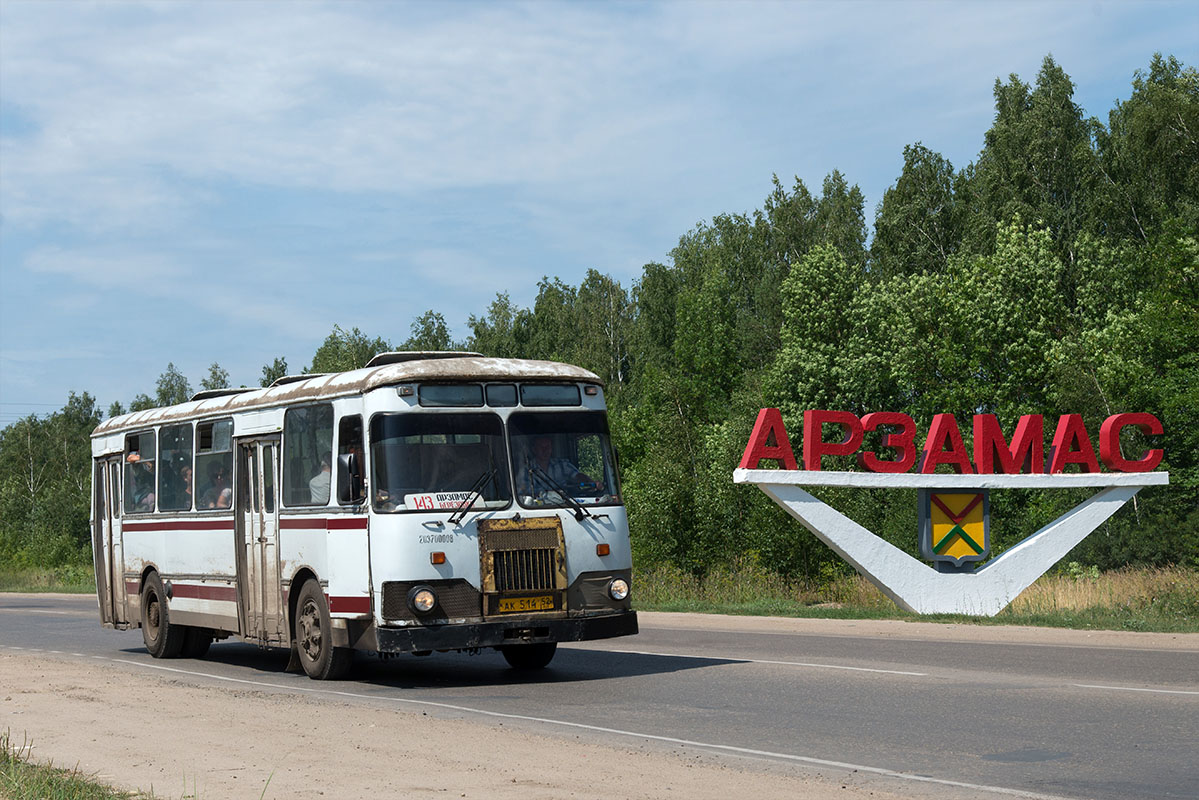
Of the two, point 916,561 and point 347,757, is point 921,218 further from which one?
point 347,757

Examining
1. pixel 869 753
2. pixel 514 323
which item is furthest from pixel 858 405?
pixel 869 753

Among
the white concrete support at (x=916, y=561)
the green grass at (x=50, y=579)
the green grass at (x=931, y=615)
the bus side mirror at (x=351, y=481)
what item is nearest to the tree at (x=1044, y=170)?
the green grass at (x=931, y=615)

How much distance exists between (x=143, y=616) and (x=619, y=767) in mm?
12920

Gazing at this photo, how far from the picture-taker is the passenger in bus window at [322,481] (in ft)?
48.2

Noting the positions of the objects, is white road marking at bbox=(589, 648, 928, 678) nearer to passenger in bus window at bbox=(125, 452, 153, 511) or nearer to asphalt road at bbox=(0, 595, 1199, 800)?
asphalt road at bbox=(0, 595, 1199, 800)

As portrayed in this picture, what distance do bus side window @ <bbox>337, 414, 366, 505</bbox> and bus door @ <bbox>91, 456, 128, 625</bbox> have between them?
25.4 ft

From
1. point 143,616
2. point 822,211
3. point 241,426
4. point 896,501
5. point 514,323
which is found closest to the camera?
point 241,426

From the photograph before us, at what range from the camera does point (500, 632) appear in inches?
543

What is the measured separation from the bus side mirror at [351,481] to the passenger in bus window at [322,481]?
1.43 feet

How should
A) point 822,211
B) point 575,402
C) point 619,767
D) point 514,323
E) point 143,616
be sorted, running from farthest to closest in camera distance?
point 514,323
point 822,211
point 143,616
point 575,402
point 619,767

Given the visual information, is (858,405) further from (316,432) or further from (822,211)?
(316,432)

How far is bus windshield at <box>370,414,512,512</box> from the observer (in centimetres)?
1386

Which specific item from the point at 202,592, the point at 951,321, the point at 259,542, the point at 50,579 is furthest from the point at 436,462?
the point at 50,579

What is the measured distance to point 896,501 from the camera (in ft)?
148
